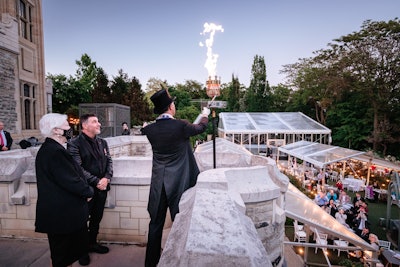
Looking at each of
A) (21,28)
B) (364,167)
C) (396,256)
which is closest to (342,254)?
(396,256)

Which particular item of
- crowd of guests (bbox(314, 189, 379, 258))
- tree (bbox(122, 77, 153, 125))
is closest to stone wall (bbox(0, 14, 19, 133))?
tree (bbox(122, 77, 153, 125))

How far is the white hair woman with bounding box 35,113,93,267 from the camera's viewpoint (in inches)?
76.6

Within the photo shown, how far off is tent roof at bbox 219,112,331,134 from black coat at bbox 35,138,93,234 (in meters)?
16.9

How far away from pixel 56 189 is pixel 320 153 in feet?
47.0

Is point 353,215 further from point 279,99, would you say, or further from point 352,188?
point 279,99

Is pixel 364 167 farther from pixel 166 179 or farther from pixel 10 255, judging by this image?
pixel 10 255

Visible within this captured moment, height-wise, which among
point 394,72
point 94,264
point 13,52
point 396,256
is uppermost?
point 394,72

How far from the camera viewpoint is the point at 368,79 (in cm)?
1859

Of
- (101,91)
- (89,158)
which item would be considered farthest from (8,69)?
(101,91)

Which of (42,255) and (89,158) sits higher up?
(89,158)

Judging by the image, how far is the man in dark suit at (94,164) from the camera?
267 cm

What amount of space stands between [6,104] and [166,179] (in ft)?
33.9

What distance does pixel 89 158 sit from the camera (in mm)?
2705

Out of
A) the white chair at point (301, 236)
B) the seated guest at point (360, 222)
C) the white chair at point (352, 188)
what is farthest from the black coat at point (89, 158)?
the white chair at point (352, 188)
